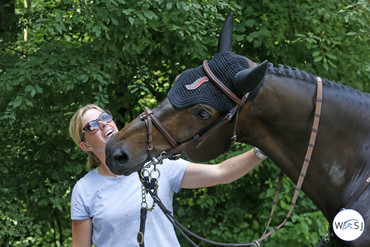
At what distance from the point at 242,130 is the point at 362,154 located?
599 millimetres

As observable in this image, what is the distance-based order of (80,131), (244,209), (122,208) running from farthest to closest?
(244,209) < (80,131) < (122,208)

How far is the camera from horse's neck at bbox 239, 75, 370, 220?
2328mm

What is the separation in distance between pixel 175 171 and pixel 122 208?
418 millimetres

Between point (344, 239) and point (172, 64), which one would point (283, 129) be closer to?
point (344, 239)

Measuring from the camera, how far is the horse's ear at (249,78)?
2.13m

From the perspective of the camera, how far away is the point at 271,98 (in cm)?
234

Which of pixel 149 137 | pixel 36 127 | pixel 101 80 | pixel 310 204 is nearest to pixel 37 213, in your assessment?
pixel 36 127

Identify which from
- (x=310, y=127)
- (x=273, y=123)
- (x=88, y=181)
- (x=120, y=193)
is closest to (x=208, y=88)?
(x=273, y=123)

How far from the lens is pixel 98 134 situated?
3.00m

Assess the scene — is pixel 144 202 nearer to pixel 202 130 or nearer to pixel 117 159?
pixel 117 159

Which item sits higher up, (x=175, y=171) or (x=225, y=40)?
(x=225, y=40)

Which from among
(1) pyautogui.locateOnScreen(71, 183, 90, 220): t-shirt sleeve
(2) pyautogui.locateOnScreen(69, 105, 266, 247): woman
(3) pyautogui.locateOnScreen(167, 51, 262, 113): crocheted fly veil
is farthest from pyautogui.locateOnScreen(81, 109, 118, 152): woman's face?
(3) pyautogui.locateOnScreen(167, 51, 262, 113): crocheted fly veil

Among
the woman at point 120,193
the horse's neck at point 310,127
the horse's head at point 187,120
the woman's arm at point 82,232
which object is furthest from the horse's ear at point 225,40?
the woman's arm at point 82,232

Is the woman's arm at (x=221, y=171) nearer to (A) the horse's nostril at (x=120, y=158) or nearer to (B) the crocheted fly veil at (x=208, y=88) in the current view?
(B) the crocheted fly veil at (x=208, y=88)
